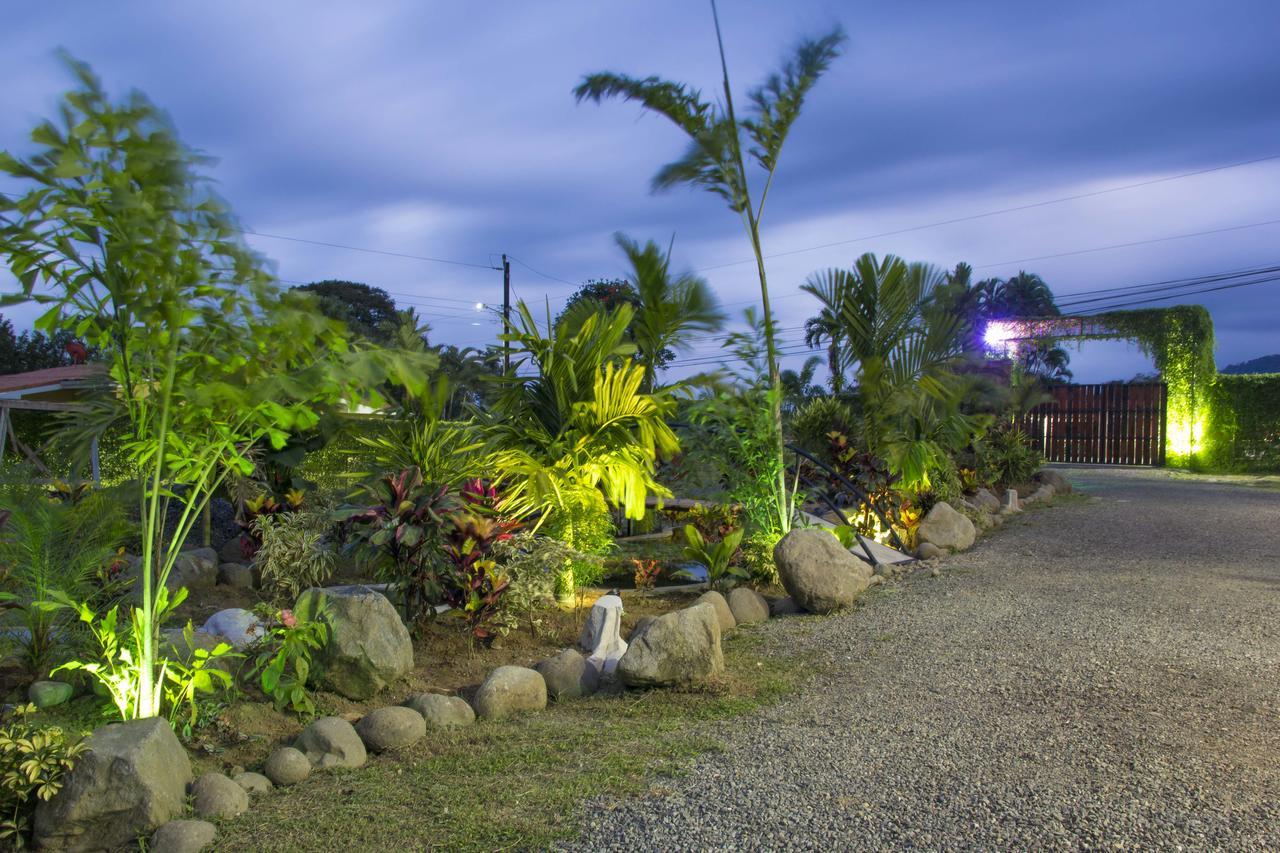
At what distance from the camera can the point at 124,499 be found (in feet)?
14.9

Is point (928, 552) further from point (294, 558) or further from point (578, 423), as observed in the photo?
point (294, 558)

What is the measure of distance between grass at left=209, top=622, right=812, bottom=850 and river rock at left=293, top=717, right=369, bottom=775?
0.25 ft

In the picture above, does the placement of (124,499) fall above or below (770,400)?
below

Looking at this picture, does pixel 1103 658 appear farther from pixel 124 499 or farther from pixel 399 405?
pixel 124 499

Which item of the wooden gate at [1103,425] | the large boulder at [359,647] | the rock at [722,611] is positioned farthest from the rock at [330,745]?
the wooden gate at [1103,425]

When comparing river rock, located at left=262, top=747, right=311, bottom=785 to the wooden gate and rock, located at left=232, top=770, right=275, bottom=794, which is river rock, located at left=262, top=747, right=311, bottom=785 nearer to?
rock, located at left=232, top=770, right=275, bottom=794

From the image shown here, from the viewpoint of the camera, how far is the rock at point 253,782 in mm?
2990

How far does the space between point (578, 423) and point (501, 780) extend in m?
3.18

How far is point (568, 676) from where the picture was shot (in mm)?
4051

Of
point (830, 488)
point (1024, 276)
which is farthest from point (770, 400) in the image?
point (1024, 276)

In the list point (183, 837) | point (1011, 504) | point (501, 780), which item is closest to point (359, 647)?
point (501, 780)

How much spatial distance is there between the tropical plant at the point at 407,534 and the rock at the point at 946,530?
5.03 metres

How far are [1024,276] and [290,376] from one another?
103 ft

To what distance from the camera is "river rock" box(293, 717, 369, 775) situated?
10.5 feet
